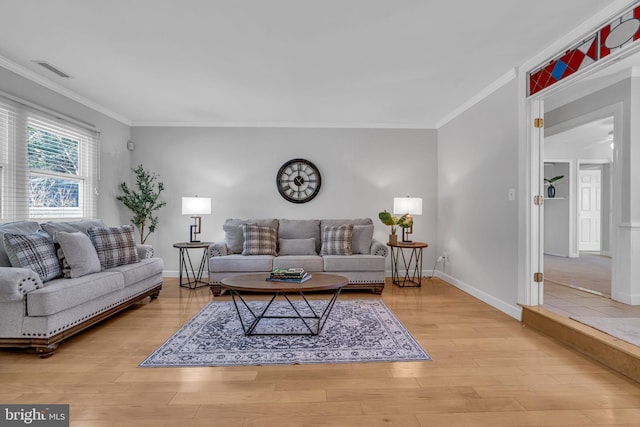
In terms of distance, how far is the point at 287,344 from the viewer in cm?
258

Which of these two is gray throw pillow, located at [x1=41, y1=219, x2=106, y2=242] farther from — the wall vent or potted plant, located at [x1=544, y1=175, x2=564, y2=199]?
potted plant, located at [x1=544, y1=175, x2=564, y2=199]

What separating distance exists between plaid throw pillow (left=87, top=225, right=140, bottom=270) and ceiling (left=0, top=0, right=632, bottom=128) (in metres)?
1.66

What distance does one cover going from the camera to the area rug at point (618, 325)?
2376mm

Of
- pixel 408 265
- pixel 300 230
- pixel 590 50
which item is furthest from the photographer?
pixel 408 265

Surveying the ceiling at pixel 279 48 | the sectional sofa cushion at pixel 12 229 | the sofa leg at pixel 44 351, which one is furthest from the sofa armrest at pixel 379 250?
the sectional sofa cushion at pixel 12 229

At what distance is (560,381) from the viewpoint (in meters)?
2.03

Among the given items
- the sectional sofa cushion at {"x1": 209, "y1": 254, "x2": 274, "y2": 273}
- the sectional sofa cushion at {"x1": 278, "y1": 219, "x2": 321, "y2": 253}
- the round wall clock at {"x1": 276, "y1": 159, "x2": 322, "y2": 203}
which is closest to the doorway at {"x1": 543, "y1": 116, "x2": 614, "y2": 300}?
the sectional sofa cushion at {"x1": 278, "y1": 219, "x2": 321, "y2": 253}

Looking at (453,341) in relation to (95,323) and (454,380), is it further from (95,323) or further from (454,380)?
(95,323)

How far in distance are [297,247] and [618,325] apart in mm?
3476

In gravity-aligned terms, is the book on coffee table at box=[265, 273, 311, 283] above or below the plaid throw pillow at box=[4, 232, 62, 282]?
below

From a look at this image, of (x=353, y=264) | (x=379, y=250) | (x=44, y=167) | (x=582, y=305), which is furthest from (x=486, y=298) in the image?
(x=44, y=167)

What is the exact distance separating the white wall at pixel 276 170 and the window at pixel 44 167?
1.01 m

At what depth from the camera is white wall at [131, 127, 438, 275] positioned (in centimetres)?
518

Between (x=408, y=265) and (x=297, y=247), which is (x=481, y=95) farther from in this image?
(x=297, y=247)
